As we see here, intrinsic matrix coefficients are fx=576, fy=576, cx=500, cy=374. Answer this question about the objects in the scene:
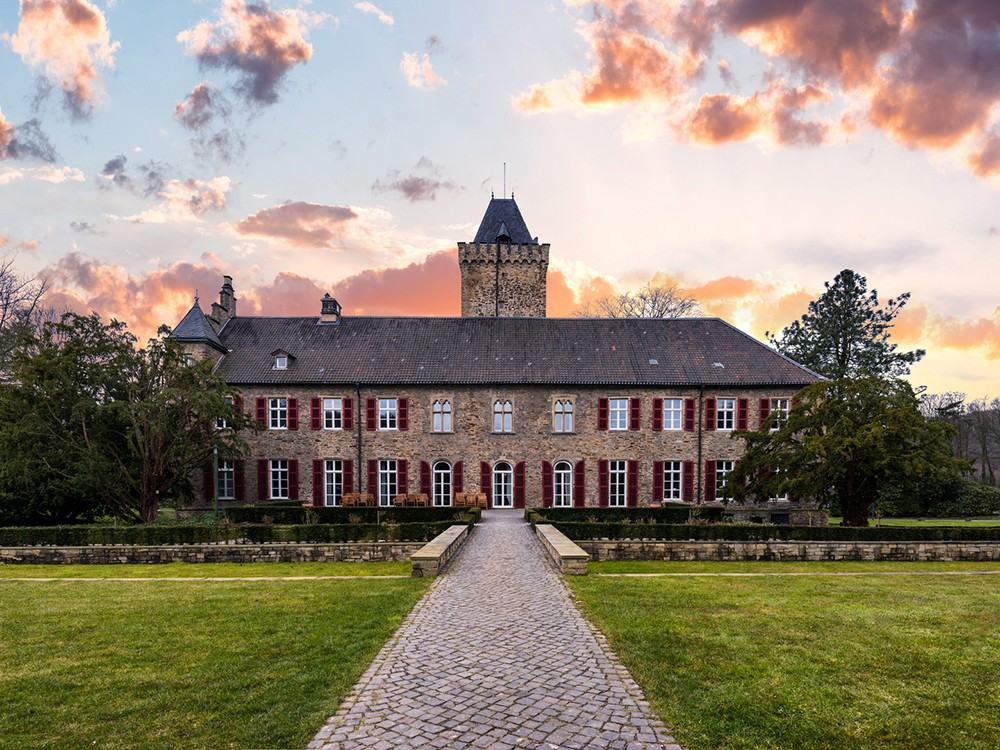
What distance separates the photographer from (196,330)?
27.6 metres

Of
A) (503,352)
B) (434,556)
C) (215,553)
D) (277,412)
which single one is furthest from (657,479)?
(215,553)

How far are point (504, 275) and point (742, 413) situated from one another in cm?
1646

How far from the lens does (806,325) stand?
4097 centimetres

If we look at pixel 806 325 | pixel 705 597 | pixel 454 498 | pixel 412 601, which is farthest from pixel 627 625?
pixel 806 325

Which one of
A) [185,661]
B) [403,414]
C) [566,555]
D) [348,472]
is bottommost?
[566,555]

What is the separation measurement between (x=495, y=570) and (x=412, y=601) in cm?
321

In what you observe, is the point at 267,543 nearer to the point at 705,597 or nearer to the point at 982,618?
the point at 705,597

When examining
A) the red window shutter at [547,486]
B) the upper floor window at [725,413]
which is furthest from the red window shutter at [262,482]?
the upper floor window at [725,413]

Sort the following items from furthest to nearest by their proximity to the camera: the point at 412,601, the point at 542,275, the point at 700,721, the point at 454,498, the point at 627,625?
1. the point at 542,275
2. the point at 454,498
3. the point at 412,601
4. the point at 627,625
5. the point at 700,721

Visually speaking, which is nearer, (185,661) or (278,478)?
(185,661)

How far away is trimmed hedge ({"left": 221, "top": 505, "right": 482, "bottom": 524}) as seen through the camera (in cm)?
2173

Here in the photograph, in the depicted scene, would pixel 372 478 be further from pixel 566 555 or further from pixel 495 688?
pixel 495 688

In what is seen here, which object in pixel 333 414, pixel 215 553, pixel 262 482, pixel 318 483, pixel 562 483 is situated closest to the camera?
pixel 215 553

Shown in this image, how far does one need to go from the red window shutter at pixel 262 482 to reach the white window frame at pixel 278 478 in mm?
130
